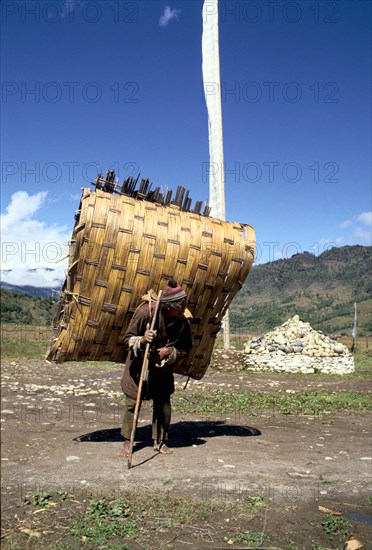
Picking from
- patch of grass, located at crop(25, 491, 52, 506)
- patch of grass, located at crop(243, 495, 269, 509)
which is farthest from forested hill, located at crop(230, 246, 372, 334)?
patch of grass, located at crop(25, 491, 52, 506)

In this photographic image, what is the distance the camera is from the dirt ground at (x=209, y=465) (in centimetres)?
412

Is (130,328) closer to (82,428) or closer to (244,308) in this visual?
(82,428)

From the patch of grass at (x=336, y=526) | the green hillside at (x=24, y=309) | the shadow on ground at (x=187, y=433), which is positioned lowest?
the patch of grass at (x=336, y=526)

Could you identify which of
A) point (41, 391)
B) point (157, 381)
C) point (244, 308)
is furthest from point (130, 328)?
point (244, 308)

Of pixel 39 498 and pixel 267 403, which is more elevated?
pixel 267 403

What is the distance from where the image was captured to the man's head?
546 centimetres

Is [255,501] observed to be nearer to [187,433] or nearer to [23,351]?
[187,433]

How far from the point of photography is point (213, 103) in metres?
16.8

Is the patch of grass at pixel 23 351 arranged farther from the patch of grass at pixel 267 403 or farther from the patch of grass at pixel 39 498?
the patch of grass at pixel 39 498

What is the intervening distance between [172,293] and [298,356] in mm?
13381

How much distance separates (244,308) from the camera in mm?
98500

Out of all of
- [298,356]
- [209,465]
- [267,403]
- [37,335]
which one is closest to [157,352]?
[209,465]

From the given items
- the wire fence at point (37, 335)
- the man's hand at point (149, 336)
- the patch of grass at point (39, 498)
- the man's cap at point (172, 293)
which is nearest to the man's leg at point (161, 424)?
the man's hand at point (149, 336)

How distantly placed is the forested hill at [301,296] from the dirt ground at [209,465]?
37.2 m
